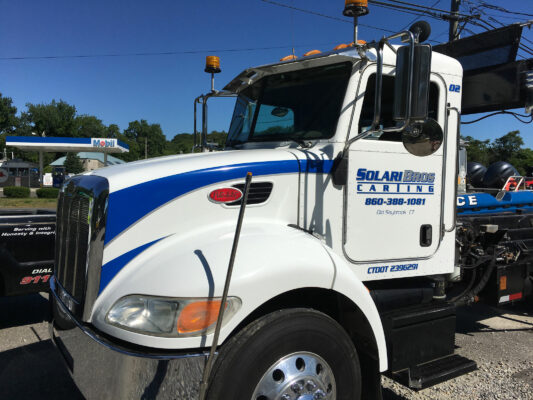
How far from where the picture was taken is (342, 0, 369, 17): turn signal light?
3188mm

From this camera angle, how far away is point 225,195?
2.53m

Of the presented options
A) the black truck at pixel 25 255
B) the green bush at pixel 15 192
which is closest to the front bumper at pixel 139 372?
the black truck at pixel 25 255

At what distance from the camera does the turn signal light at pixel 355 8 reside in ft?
10.5

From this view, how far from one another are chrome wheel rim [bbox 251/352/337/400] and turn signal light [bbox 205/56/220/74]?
118 inches

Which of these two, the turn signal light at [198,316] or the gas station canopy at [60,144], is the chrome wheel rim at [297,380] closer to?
the turn signal light at [198,316]

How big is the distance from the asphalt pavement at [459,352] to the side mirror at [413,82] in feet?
7.95

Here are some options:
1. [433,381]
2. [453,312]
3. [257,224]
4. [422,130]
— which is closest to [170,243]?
[257,224]

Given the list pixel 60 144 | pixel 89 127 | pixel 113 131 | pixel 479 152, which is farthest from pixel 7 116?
pixel 479 152

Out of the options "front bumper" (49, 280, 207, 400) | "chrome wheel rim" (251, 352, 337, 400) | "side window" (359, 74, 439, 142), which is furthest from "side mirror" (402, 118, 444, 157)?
"front bumper" (49, 280, 207, 400)

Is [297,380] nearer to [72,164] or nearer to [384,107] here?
[384,107]

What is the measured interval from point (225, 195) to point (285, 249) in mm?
479

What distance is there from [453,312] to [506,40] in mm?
2392

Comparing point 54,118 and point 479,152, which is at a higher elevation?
point 54,118

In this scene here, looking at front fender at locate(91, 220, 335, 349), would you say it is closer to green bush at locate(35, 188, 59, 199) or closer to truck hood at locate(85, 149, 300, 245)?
truck hood at locate(85, 149, 300, 245)
